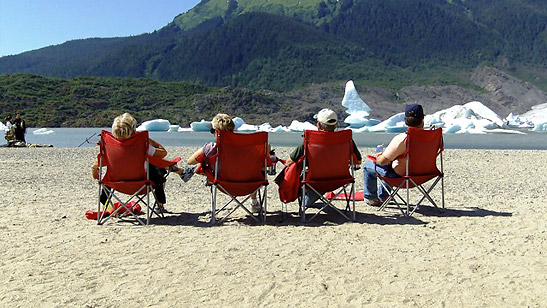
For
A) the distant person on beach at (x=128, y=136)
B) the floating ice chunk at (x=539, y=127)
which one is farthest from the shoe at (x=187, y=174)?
the floating ice chunk at (x=539, y=127)

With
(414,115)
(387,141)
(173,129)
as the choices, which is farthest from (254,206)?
(173,129)

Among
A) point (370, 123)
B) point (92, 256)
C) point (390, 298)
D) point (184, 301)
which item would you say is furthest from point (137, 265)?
point (370, 123)

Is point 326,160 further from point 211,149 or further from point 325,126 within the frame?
point 211,149

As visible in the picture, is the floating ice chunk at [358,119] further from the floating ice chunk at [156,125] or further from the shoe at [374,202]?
the shoe at [374,202]

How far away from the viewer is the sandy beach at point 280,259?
3.42 metres

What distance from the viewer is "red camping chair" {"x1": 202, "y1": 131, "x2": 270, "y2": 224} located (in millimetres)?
5379

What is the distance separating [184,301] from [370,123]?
53.5 meters

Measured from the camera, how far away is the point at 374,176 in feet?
20.3

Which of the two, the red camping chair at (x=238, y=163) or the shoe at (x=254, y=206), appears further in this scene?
the shoe at (x=254, y=206)

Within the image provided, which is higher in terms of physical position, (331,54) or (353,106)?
(331,54)

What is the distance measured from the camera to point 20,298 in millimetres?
3408

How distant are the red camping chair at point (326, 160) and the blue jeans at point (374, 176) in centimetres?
57

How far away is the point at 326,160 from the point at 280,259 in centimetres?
152

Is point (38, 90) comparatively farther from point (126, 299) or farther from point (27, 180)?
point (126, 299)
